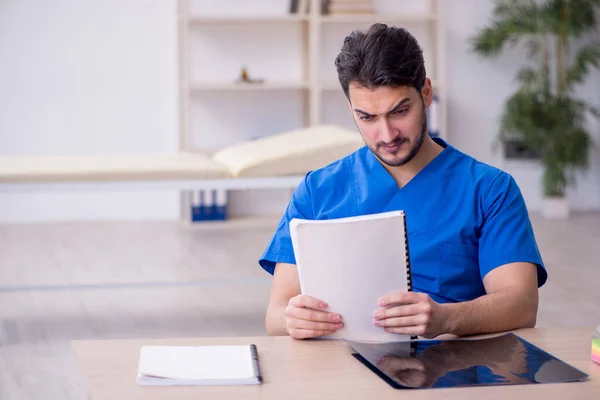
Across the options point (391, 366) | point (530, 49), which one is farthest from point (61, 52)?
point (391, 366)

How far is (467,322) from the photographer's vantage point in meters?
1.41

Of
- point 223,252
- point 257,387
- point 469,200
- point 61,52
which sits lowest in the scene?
point 223,252

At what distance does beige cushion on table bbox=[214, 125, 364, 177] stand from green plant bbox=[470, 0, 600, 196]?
1.84 metres

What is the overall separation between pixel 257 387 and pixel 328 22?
4331 millimetres

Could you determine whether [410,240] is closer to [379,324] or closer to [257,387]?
[379,324]

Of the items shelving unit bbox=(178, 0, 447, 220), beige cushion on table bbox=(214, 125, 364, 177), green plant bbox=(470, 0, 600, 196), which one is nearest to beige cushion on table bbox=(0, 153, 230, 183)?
A: beige cushion on table bbox=(214, 125, 364, 177)

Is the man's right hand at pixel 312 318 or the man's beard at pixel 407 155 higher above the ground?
the man's beard at pixel 407 155

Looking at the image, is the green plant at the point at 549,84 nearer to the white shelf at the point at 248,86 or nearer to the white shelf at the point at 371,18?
the white shelf at the point at 371,18

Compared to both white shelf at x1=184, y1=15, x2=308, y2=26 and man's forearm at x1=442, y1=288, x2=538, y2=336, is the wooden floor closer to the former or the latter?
white shelf at x1=184, y1=15, x2=308, y2=26

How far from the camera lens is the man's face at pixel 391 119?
155cm

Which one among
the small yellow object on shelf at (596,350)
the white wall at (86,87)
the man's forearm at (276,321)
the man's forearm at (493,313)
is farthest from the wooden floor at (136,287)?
the small yellow object on shelf at (596,350)

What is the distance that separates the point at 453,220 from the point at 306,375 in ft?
1.68

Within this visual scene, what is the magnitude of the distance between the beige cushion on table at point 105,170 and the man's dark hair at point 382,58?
A: 1626mm

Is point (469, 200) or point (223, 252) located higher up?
point (469, 200)
